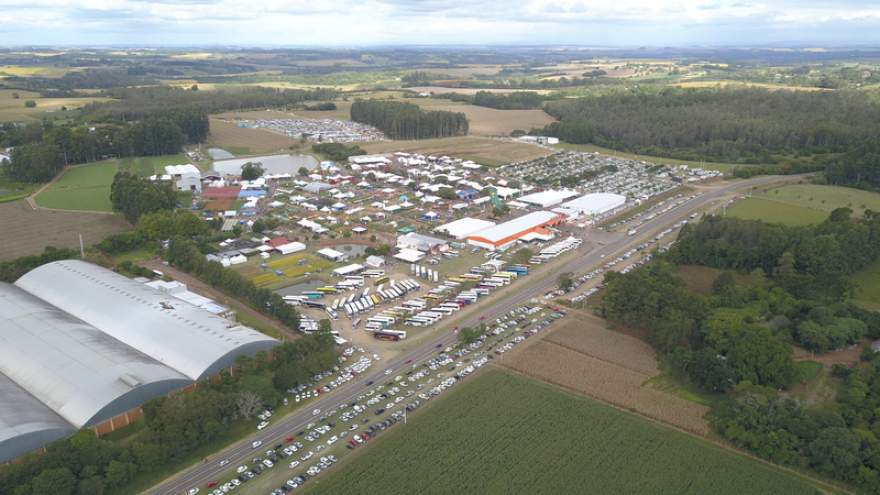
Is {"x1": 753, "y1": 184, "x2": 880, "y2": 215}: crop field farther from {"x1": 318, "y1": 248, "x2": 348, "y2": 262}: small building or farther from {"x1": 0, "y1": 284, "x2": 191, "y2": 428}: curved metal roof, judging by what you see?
{"x1": 0, "y1": 284, "x2": 191, "y2": 428}: curved metal roof

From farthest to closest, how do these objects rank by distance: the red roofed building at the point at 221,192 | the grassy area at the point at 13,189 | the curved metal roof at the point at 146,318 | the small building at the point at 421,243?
1. the red roofed building at the point at 221,192
2. the grassy area at the point at 13,189
3. the small building at the point at 421,243
4. the curved metal roof at the point at 146,318

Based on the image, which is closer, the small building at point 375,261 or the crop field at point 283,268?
the crop field at point 283,268

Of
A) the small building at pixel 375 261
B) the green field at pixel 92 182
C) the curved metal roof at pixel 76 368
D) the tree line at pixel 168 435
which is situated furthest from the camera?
the green field at pixel 92 182

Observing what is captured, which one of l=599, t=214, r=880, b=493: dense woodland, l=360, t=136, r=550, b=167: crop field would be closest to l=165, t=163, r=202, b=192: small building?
l=360, t=136, r=550, b=167: crop field

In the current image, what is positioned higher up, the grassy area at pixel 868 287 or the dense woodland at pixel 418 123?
the dense woodland at pixel 418 123

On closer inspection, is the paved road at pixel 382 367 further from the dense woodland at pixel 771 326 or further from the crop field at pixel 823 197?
the crop field at pixel 823 197

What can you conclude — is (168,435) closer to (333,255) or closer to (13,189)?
(333,255)

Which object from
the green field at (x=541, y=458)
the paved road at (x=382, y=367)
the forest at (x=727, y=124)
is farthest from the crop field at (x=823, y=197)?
the green field at (x=541, y=458)

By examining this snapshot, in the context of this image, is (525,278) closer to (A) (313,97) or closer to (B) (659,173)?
(B) (659,173)
